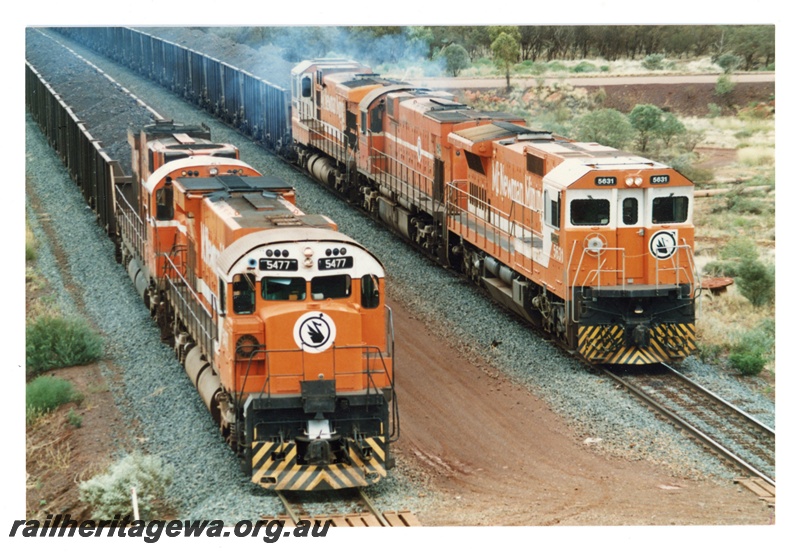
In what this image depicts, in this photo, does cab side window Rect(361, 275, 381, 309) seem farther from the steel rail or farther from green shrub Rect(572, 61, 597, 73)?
green shrub Rect(572, 61, 597, 73)

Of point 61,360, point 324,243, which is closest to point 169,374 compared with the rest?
point 61,360

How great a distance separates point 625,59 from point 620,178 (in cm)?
1459

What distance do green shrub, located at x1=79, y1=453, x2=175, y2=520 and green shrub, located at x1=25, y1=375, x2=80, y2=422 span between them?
3060 millimetres

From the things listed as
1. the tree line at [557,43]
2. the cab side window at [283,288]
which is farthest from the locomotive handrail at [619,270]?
the tree line at [557,43]

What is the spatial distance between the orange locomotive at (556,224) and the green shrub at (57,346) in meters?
7.13

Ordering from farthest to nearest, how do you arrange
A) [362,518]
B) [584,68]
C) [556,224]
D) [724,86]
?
[724,86] < [584,68] < [556,224] < [362,518]

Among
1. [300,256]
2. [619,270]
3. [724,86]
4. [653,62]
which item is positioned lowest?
[619,270]

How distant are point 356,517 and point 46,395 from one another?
6.14 m

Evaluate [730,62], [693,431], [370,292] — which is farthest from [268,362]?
[730,62]

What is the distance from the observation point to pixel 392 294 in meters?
23.1

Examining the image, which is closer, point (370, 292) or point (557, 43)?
point (370, 292)

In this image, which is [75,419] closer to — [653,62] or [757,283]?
[757,283]

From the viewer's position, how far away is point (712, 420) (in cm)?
1708

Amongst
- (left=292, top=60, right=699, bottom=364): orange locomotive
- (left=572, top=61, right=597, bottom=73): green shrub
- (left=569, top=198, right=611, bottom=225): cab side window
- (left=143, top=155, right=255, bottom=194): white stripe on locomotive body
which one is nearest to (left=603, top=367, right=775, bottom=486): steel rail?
(left=292, top=60, right=699, bottom=364): orange locomotive
